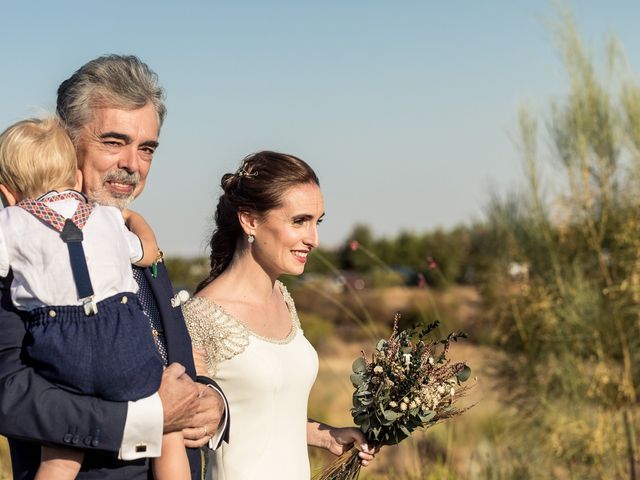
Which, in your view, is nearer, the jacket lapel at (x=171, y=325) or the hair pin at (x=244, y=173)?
the jacket lapel at (x=171, y=325)

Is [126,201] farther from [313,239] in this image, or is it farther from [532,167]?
[532,167]

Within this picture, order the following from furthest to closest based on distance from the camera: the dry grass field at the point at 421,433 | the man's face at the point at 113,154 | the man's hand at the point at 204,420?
the dry grass field at the point at 421,433, the man's face at the point at 113,154, the man's hand at the point at 204,420

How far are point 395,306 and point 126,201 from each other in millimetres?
30168

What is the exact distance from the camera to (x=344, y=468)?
4059 millimetres

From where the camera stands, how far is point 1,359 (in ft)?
8.25

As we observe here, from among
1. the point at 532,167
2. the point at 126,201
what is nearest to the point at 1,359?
the point at 126,201

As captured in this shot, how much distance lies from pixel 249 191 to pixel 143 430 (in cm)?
150

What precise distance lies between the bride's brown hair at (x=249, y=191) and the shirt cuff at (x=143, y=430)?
1392mm

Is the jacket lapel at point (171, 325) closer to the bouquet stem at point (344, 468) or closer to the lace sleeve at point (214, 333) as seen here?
the lace sleeve at point (214, 333)

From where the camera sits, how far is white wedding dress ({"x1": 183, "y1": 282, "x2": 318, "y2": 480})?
364 cm

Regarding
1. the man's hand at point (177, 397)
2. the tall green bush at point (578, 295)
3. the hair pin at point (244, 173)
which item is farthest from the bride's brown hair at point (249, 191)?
the tall green bush at point (578, 295)

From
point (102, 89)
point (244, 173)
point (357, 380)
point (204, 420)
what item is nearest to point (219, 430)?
point (204, 420)

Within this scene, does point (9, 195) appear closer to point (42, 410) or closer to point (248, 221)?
point (42, 410)

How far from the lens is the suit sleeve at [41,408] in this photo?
2473 millimetres
